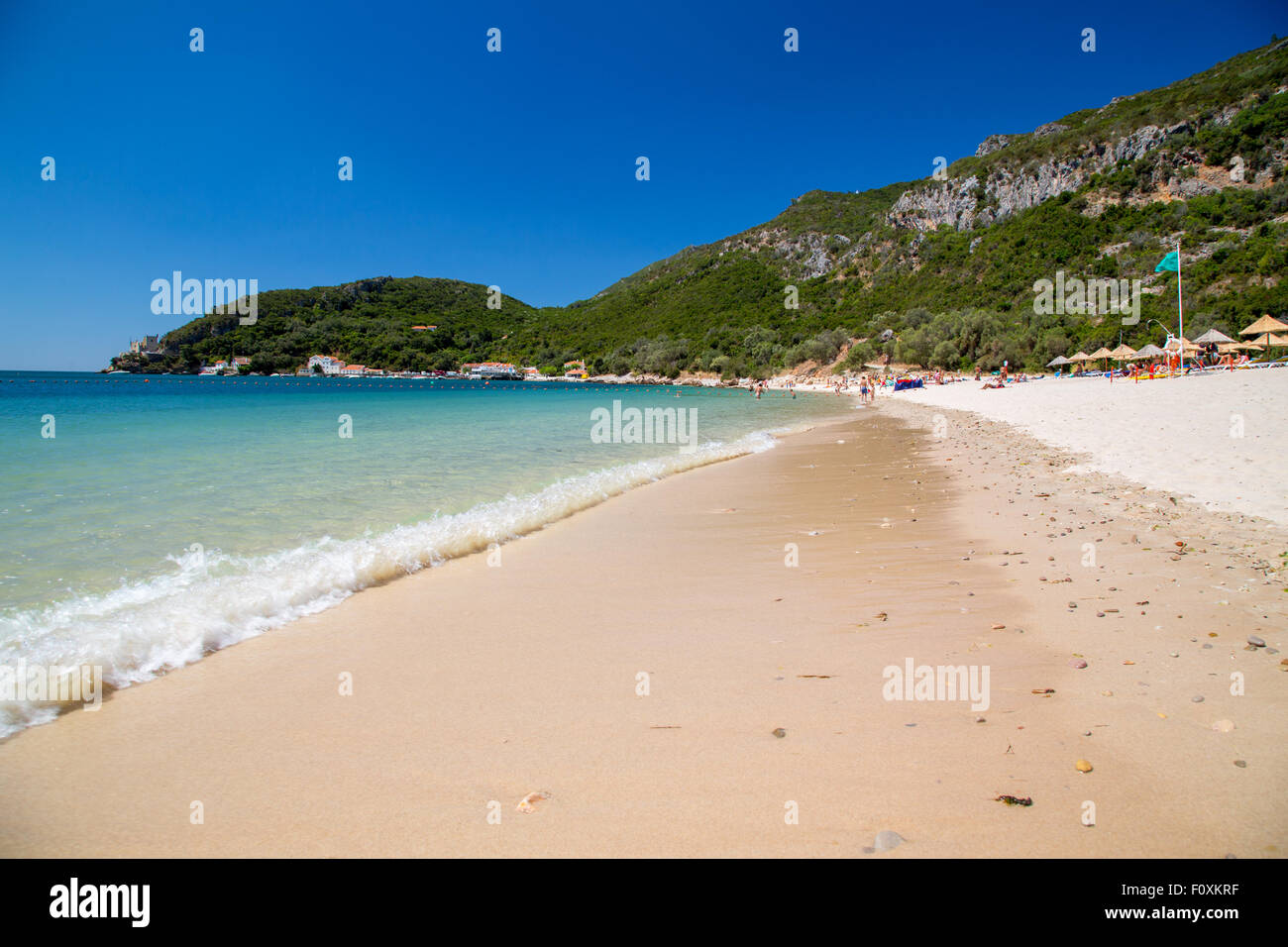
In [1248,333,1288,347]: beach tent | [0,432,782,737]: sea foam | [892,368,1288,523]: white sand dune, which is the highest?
[1248,333,1288,347]: beach tent

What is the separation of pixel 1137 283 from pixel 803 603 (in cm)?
7940

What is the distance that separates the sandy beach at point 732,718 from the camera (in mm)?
2500

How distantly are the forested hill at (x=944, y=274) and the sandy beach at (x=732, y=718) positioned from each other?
6267 centimetres

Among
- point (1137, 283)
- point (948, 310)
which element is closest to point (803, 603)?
point (1137, 283)

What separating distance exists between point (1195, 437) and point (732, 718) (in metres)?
12.4

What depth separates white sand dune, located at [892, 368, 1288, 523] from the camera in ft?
24.8

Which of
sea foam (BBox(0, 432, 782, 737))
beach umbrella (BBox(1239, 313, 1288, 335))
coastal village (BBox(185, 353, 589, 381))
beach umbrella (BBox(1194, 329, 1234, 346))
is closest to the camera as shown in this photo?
sea foam (BBox(0, 432, 782, 737))

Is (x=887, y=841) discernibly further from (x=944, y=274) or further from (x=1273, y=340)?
(x=944, y=274)

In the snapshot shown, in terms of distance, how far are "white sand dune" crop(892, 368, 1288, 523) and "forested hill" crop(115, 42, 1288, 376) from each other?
42590 millimetres

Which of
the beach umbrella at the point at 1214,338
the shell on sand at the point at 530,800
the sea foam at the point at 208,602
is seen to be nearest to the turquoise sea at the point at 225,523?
the sea foam at the point at 208,602

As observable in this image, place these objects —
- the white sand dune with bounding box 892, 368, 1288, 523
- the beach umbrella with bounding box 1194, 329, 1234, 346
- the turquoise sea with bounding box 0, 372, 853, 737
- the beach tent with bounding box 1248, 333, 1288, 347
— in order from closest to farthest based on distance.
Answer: the turquoise sea with bounding box 0, 372, 853, 737, the white sand dune with bounding box 892, 368, 1288, 523, the beach tent with bounding box 1248, 333, 1288, 347, the beach umbrella with bounding box 1194, 329, 1234, 346

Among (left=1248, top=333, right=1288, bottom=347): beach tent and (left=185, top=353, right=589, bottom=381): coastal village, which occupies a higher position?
(left=185, top=353, right=589, bottom=381): coastal village

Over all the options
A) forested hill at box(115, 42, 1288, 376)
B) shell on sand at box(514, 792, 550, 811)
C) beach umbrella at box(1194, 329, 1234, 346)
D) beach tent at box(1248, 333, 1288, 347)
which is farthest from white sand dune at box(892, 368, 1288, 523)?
forested hill at box(115, 42, 1288, 376)

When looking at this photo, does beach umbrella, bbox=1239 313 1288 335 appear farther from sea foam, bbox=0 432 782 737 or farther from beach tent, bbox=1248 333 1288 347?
sea foam, bbox=0 432 782 737
